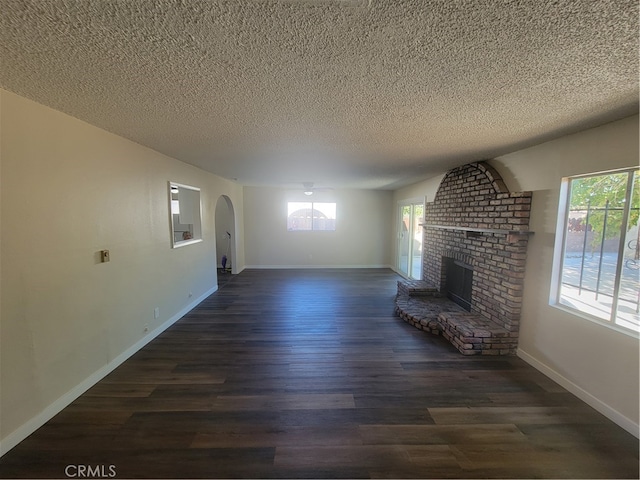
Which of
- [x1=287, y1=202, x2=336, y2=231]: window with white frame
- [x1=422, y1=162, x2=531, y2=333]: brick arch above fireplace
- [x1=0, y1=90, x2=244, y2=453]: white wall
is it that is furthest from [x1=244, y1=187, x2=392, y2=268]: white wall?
[x1=0, y1=90, x2=244, y2=453]: white wall

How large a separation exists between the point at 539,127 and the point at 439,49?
1631 millimetres

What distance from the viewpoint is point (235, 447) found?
166 cm

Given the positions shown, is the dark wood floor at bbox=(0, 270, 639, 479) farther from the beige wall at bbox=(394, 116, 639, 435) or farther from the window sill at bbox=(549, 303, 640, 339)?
the window sill at bbox=(549, 303, 640, 339)

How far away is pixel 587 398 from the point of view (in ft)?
6.79

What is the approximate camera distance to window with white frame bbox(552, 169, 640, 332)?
1876mm

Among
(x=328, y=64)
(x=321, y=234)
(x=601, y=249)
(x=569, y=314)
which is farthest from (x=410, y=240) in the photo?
(x=328, y=64)

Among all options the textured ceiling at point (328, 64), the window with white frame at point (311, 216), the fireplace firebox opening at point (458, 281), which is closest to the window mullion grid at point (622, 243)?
the textured ceiling at point (328, 64)

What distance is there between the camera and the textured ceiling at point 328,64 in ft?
3.08

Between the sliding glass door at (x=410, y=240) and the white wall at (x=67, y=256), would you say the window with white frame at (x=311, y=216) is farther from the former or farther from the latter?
the white wall at (x=67, y=256)

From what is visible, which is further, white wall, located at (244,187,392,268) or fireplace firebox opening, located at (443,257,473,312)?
white wall, located at (244,187,392,268)

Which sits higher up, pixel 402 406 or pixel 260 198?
pixel 260 198

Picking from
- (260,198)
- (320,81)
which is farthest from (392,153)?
(260,198)

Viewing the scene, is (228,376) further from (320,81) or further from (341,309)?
(320,81)

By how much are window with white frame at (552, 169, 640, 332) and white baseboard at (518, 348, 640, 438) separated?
0.65 meters
